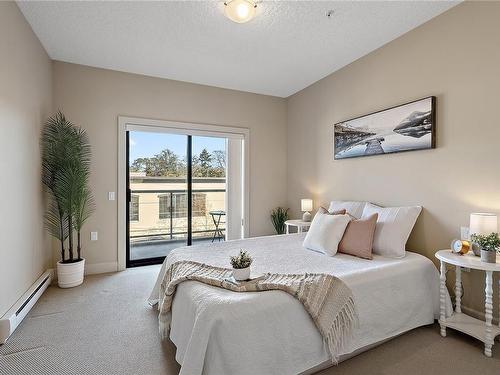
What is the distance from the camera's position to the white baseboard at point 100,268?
3.55 m

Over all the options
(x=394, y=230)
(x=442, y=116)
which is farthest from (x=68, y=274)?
(x=442, y=116)

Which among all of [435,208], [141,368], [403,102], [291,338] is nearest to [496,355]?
[435,208]

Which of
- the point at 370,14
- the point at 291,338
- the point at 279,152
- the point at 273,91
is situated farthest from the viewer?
the point at 279,152

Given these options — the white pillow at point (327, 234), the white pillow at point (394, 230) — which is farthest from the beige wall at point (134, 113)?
the white pillow at point (394, 230)

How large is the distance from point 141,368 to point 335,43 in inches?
135

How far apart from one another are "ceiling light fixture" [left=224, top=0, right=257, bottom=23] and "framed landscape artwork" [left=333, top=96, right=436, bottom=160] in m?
1.75

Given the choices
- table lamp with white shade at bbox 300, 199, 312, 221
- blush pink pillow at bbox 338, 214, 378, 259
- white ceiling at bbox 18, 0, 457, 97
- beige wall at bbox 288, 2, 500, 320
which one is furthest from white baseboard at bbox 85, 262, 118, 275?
beige wall at bbox 288, 2, 500, 320

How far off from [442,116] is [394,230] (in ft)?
3.74

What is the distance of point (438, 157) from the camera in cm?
248

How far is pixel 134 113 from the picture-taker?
3.76 m

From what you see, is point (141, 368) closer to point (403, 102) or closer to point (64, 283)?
point (64, 283)

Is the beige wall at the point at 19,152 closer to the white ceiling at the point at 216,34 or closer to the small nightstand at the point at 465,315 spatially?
the white ceiling at the point at 216,34

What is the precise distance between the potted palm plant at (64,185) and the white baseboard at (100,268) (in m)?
0.31

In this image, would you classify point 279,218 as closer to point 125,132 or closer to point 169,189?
point 169,189
